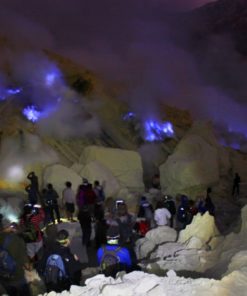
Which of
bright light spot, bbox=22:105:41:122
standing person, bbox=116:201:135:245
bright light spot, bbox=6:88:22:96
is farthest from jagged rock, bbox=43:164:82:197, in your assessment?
standing person, bbox=116:201:135:245

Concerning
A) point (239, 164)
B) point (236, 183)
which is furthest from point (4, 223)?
point (239, 164)

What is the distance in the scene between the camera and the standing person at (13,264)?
4.83 metres

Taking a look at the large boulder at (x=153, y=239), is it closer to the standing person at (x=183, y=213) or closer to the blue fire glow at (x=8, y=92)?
the standing person at (x=183, y=213)

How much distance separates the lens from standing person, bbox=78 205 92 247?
8477mm

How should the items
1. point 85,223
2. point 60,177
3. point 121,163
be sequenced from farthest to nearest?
1. point 121,163
2. point 60,177
3. point 85,223

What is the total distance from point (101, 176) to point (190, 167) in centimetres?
375

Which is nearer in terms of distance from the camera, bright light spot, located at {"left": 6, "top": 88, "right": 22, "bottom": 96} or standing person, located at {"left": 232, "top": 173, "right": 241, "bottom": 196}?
standing person, located at {"left": 232, "top": 173, "right": 241, "bottom": 196}

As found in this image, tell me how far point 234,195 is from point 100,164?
5.65m

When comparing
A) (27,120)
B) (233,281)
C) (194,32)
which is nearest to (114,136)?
(27,120)

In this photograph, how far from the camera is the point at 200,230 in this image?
288 inches

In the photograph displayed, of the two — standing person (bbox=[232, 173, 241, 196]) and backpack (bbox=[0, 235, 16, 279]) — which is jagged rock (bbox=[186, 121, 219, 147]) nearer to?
standing person (bbox=[232, 173, 241, 196])

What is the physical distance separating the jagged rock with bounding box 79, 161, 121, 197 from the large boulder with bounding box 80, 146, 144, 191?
2.16 ft

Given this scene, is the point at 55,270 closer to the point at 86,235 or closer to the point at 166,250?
the point at 166,250

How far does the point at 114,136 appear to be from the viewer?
58.2ft
